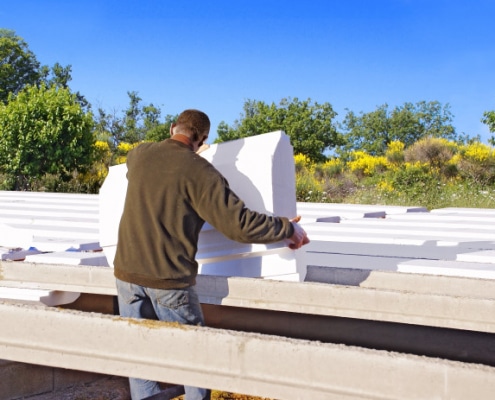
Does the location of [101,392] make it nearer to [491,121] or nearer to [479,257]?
[479,257]

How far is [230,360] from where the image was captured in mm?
1987

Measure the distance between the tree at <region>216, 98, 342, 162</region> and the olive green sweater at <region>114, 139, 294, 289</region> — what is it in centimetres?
2936

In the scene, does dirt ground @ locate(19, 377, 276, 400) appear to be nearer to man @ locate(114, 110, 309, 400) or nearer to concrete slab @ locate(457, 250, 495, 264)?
man @ locate(114, 110, 309, 400)

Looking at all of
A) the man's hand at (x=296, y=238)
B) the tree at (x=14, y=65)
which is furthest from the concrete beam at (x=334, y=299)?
the tree at (x=14, y=65)

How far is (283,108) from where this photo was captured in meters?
34.7

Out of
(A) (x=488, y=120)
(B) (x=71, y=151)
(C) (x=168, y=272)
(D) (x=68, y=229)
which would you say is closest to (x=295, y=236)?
(C) (x=168, y=272)

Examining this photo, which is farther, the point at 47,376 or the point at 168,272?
the point at 47,376

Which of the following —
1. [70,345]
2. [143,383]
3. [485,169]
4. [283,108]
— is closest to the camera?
[70,345]

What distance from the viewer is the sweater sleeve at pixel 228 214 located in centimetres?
254

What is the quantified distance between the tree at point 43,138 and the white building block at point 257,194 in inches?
562

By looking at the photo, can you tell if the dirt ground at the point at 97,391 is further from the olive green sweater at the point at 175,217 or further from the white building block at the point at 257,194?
the olive green sweater at the point at 175,217

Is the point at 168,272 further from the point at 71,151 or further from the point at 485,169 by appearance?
the point at 485,169

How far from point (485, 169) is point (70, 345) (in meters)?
18.8

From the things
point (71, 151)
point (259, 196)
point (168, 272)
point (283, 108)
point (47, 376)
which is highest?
point (283, 108)
